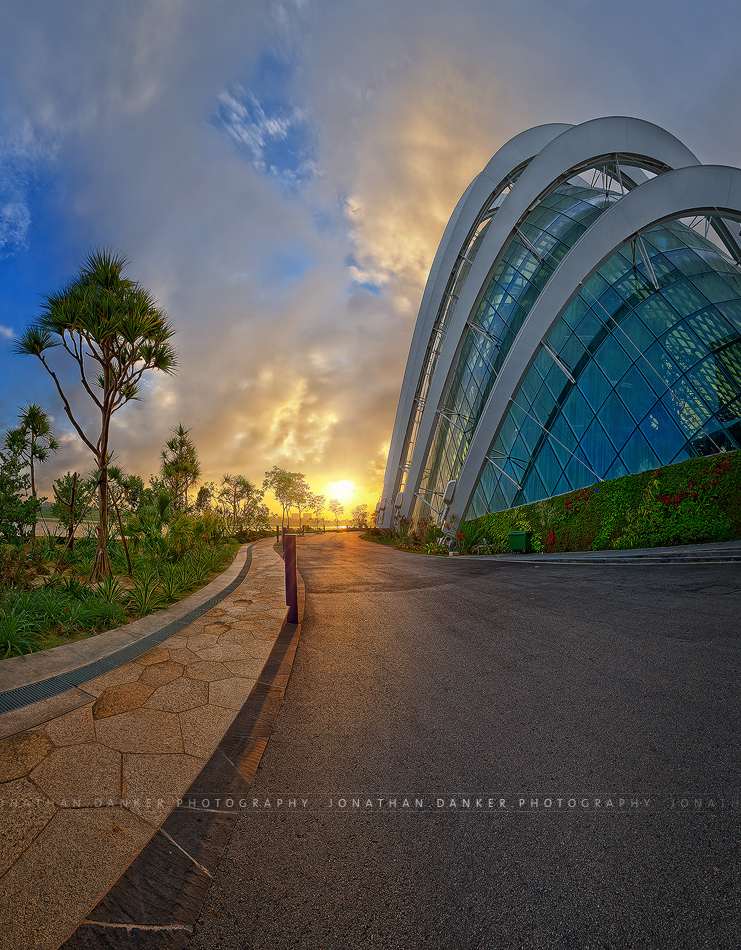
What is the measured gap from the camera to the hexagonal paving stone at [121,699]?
10.3 ft

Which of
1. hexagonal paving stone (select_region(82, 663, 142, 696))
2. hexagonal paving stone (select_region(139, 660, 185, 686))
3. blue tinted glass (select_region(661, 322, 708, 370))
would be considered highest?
blue tinted glass (select_region(661, 322, 708, 370))

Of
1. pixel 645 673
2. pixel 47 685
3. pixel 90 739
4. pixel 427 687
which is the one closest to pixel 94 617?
pixel 47 685

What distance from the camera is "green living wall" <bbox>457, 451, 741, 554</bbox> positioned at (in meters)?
12.3

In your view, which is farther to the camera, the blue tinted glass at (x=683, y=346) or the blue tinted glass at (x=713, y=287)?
the blue tinted glass at (x=713, y=287)

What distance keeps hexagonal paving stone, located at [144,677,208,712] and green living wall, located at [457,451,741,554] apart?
14.6 m

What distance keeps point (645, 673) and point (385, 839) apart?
3113 mm

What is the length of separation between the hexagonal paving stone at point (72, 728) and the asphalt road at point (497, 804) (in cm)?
131

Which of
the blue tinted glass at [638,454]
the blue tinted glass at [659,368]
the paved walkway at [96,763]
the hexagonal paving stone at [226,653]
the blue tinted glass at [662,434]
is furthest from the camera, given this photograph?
the blue tinted glass at [659,368]

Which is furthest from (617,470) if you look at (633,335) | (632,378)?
(633,335)

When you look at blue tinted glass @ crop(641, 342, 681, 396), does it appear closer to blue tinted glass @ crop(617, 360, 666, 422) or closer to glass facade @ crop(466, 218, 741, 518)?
glass facade @ crop(466, 218, 741, 518)

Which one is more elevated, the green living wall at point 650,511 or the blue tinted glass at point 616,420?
the blue tinted glass at point 616,420

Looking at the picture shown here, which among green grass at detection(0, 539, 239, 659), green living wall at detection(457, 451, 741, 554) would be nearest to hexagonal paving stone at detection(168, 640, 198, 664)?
green grass at detection(0, 539, 239, 659)

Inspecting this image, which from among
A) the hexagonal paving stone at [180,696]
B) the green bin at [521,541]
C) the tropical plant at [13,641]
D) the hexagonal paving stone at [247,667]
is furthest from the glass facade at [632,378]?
the tropical plant at [13,641]

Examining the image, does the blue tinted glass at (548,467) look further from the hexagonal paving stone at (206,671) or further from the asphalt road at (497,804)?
the hexagonal paving stone at (206,671)
